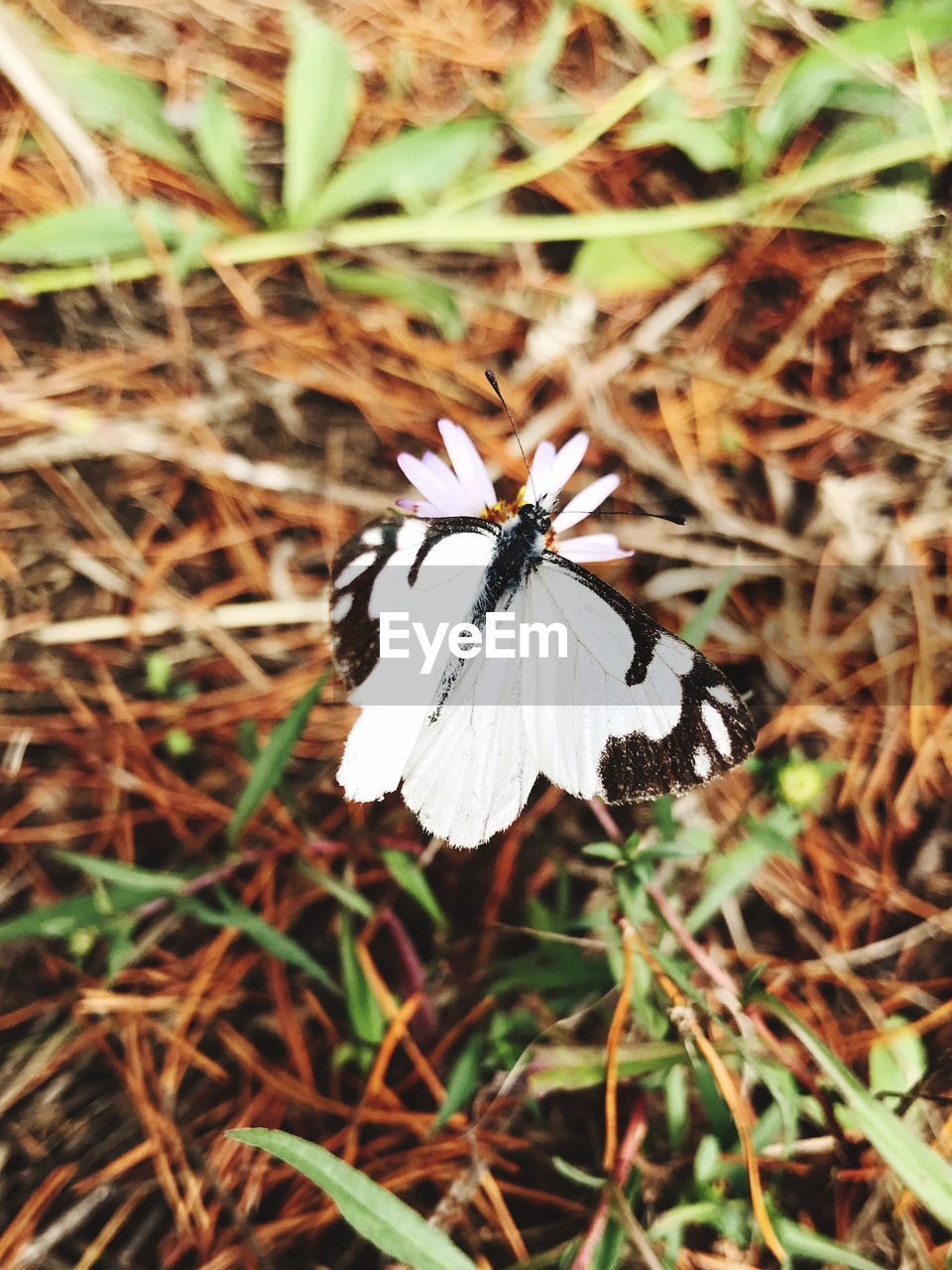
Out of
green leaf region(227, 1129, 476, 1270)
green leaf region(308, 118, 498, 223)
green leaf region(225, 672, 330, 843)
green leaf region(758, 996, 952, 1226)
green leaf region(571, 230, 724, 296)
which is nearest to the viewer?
green leaf region(227, 1129, 476, 1270)

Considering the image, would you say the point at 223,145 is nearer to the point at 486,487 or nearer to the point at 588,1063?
the point at 486,487

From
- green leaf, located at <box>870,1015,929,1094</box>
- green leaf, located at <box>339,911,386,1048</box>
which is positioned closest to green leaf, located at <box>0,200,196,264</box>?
green leaf, located at <box>339,911,386,1048</box>

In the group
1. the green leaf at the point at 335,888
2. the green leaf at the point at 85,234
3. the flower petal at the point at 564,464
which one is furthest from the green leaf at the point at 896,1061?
the green leaf at the point at 85,234

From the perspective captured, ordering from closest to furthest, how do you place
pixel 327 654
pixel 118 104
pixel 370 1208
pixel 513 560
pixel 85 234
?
pixel 370 1208 → pixel 513 560 → pixel 327 654 → pixel 85 234 → pixel 118 104

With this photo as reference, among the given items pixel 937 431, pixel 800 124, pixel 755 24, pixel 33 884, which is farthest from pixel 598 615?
pixel 755 24

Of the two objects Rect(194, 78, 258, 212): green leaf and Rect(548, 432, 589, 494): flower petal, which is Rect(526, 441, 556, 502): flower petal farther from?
Rect(194, 78, 258, 212): green leaf

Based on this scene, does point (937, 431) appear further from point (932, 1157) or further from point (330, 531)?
point (932, 1157)

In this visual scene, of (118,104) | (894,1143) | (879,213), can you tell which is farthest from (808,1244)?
(118,104)
